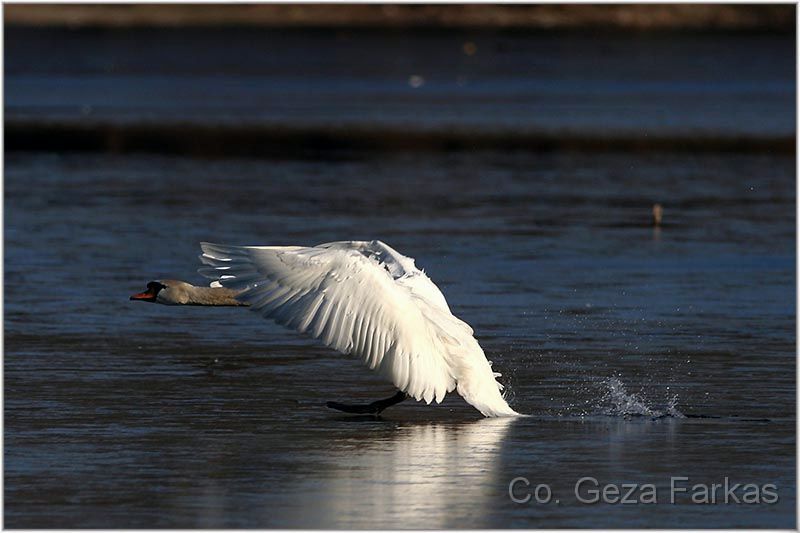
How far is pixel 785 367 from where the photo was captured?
35.6 feet

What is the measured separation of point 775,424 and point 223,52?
188 ft

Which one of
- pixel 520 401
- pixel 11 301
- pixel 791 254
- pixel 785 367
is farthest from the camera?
pixel 791 254

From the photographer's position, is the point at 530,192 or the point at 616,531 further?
the point at 530,192

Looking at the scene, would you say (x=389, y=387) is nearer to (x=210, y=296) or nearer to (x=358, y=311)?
(x=210, y=296)

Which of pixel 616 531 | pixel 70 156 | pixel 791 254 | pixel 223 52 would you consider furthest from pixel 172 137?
pixel 223 52

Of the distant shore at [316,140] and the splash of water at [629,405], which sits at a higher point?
the distant shore at [316,140]

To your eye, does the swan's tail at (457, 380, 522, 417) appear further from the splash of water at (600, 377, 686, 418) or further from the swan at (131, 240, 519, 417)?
the splash of water at (600, 377, 686, 418)

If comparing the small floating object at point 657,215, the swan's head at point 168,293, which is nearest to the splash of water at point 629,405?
the swan's head at point 168,293

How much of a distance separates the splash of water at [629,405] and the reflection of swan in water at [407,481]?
657 mm

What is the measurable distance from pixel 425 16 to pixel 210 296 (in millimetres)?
85022

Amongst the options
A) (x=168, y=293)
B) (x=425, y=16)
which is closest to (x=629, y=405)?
(x=168, y=293)

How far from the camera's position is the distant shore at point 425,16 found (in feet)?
294

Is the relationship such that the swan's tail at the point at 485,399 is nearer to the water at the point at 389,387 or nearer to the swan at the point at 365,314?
the swan at the point at 365,314

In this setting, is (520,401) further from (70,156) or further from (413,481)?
(70,156)
